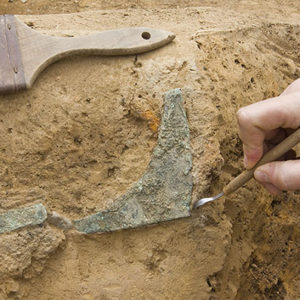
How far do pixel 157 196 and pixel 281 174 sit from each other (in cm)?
44

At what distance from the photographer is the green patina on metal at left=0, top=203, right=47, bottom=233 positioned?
151 centimetres

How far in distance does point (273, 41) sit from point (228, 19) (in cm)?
22

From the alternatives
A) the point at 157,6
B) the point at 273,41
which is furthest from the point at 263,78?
the point at 157,6

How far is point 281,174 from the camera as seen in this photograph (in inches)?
52.0

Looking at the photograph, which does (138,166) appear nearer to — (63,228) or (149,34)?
(63,228)

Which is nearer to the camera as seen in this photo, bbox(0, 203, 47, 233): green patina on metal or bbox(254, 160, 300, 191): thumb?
bbox(254, 160, 300, 191): thumb

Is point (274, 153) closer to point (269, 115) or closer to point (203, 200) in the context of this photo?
point (269, 115)

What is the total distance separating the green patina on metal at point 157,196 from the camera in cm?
156

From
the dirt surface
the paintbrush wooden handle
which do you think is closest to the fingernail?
the dirt surface

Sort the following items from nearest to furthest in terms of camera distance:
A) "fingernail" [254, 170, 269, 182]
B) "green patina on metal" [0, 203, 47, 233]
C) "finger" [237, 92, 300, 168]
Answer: "finger" [237, 92, 300, 168]
"fingernail" [254, 170, 269, 182]
"green patina on metal" [0, 203, 47, 233]

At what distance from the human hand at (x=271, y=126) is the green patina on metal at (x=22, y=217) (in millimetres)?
708

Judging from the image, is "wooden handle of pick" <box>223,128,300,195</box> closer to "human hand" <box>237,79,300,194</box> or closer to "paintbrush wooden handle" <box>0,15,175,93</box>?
"human hand" <box>237,79,300,194</box>

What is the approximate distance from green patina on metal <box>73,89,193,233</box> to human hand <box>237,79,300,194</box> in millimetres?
264

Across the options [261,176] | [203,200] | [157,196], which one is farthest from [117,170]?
[261,176]
